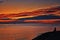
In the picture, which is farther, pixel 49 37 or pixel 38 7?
pixel 38 7

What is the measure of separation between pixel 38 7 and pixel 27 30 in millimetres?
380

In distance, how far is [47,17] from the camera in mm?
2158

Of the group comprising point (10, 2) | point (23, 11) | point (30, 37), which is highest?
point (10, 2)

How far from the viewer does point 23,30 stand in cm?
216

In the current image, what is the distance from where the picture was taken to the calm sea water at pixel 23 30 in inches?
84.0

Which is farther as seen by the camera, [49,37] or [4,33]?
[4,33]

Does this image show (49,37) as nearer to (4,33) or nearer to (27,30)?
(27,30)

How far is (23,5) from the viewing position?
221 centimetres

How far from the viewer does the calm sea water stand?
2135 millimetres

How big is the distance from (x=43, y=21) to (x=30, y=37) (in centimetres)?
30

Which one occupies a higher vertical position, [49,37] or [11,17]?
[11,17]

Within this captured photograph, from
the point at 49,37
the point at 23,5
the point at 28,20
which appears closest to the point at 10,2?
the point at 23,5

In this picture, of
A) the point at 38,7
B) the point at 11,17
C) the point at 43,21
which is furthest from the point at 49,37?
the point at 11,17

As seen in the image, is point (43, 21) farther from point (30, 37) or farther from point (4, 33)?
point (4, 33)
